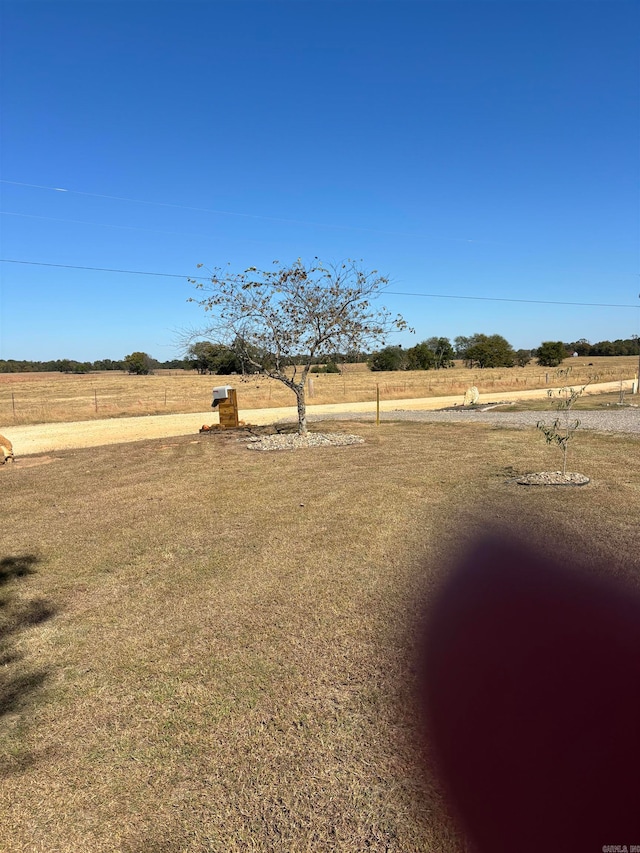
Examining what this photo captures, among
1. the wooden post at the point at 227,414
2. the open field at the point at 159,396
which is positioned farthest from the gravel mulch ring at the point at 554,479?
the open field at the point at 159,396

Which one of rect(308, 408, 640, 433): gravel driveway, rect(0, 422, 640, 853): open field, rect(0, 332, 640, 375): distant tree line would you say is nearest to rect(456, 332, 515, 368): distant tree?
rect(0, 332, 640, 375): distant tree line

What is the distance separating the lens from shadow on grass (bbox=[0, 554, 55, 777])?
2984mm

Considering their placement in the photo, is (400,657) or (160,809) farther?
(400,657)

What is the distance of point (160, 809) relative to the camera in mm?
2248

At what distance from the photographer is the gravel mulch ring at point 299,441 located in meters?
12.2

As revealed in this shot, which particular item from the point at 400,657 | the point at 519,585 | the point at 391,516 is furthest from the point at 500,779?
the point at 391,516

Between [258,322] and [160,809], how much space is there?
1153cm

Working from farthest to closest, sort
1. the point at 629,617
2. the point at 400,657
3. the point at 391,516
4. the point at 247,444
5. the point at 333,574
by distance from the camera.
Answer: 1. the point at 247,444
2. the point at 391,516
3. the point at 333,574
4. the point at 629,617
5. the point at 400,657

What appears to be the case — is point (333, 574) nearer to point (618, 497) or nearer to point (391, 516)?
point (391, 516)

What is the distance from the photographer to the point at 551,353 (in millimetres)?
78250

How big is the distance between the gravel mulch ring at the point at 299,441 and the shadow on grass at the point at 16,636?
7077 mm

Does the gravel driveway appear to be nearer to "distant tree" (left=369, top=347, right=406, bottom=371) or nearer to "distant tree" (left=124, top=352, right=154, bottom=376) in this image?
"distant tree" (left=369, top=347, right=406, bottom=371)

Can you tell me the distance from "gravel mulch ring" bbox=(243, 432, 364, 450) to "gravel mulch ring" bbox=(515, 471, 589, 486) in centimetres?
520

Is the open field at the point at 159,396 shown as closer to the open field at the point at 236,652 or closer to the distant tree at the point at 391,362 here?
the open field at the point at 236,652
